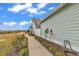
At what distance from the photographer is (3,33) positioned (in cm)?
1062

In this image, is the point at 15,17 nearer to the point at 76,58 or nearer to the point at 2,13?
the point at 2,13

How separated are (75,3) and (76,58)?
214 centimetres

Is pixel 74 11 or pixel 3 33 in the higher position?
pixel 74 11

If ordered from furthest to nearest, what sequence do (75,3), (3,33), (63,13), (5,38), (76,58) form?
(5,38), (3,33), (63,13), (75,3), (76,58)

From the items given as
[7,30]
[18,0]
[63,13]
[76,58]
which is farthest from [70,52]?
[7,30]

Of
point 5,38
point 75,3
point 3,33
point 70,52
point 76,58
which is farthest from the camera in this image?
point 5,38

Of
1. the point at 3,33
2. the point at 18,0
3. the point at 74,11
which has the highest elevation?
the point at 18,0

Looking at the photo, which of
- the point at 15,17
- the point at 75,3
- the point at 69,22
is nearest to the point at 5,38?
the point at 15,17

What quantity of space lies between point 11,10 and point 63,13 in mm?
4094

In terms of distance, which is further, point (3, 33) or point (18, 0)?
point (3, 33)

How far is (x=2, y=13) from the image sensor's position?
32.6 feet

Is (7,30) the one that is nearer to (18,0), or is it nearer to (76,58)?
(18,0)

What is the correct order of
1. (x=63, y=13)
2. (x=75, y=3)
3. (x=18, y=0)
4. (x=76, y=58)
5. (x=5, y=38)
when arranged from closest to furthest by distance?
(x=76, y=58) < (x=75, y=3) < (x=18, y=0) < (x=63, y=13) < (x=5, y=38)

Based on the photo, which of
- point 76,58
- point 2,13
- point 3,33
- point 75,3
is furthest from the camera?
point 3,33
